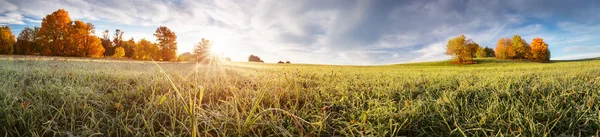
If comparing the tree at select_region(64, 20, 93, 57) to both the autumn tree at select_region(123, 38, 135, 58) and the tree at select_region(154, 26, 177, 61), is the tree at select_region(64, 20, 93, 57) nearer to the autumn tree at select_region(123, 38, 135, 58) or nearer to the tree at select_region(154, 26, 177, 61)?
the tree at select_region(154, 26, 177, 61)

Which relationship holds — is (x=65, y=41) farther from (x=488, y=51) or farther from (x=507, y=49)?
(x=488, y=51)

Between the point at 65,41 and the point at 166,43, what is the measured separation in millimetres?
12649

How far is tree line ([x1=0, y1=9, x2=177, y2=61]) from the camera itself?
31.6 meters

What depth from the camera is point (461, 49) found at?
42.0 meters

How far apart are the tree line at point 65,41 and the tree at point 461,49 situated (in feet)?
152

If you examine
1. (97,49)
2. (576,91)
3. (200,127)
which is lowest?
(200,127)

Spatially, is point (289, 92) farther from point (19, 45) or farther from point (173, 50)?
point (19, 45)

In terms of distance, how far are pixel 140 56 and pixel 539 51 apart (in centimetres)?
7716

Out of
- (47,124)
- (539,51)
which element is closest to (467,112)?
(47,124)

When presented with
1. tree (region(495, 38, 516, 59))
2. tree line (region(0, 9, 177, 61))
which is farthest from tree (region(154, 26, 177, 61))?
tree (region(495, 38, 516, 59))

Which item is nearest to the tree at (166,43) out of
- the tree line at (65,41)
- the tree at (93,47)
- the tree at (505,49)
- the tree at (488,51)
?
the tree line at (65,41)

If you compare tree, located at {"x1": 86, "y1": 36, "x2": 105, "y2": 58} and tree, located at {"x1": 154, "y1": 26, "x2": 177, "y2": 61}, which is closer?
tree, located at {"x1": 86, "y1": 36, "x2": 105, "y2": 58}

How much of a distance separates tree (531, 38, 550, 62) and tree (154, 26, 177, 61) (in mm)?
Answer: 68472

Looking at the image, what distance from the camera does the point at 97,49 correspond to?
3600 centimetres
